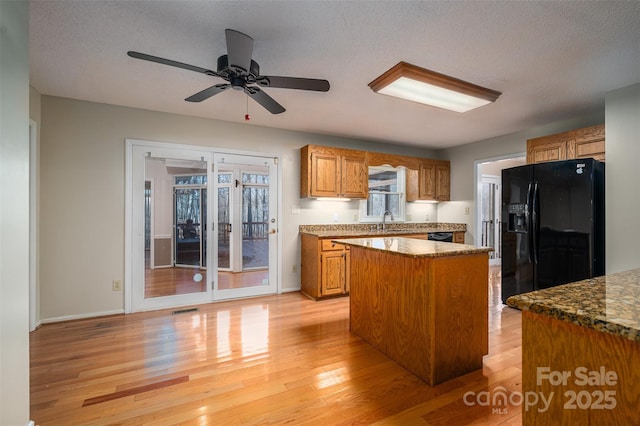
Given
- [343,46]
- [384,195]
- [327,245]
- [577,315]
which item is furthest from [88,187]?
[384,195]

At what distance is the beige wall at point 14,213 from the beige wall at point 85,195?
2.01m

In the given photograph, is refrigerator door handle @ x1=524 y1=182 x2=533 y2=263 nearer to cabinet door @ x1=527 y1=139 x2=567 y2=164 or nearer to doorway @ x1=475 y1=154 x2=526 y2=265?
cabinet door @ x1=527 y1=139 x2=567 y2=164

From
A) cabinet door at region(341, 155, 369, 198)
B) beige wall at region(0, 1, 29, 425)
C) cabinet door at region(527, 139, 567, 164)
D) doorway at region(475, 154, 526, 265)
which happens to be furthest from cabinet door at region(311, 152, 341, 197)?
doorway at region(475, 154, 526, 265)

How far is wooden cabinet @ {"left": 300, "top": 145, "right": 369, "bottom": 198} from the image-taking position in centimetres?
412

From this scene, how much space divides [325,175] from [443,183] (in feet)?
8.42

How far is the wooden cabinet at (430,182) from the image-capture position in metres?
5.14

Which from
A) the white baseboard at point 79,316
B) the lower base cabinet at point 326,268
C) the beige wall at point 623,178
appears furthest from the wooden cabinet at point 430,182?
the white baseboard at point 79,316

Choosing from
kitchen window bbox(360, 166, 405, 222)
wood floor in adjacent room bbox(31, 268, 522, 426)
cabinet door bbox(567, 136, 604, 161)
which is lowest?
wood floor in adjacent room bbox(31, 268, 522, 426)

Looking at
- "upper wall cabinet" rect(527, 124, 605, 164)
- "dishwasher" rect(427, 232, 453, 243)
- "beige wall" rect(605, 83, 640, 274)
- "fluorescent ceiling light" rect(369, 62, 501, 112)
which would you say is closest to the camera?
"fluorescent ceiling light" rect(369, 62, 501, 112)

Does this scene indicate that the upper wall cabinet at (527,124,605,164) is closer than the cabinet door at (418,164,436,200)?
Yes

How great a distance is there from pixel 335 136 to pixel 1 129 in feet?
12.5

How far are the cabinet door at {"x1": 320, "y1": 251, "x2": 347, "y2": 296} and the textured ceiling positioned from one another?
6.39ft

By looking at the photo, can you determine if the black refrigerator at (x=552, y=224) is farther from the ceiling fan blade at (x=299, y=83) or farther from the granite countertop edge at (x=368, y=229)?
the ceiling fan blade at (x=299, y=83)

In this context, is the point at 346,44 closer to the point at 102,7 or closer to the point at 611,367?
the point at 102,7
